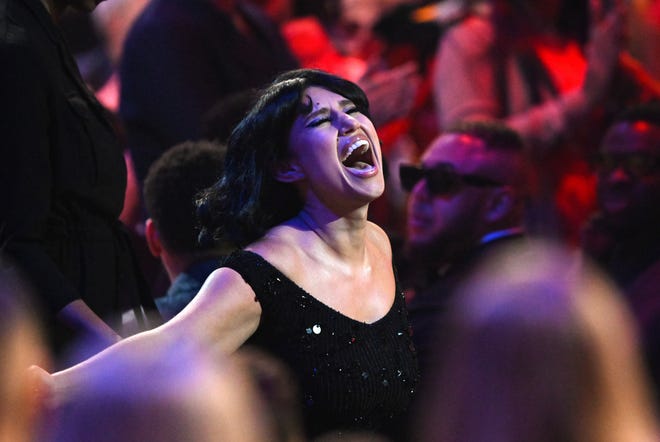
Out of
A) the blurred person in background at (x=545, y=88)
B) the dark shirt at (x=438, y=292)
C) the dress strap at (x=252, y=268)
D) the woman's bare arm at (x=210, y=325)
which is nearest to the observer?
the woman's bare arm at (x=210, y=325)

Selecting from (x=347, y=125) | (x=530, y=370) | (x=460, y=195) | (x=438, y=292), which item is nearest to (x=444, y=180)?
(x=460, y=195)

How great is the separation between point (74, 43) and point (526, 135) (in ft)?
6.79

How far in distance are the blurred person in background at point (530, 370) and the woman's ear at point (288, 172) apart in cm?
118

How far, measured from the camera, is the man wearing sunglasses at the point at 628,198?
4.29 meters

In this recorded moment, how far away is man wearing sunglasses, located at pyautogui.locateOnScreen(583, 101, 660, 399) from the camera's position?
4.29 metres

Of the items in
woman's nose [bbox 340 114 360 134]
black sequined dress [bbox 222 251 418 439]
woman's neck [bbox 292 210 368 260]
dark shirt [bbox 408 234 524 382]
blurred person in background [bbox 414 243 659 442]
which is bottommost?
dark shirt [bbox 408 234 524 382]

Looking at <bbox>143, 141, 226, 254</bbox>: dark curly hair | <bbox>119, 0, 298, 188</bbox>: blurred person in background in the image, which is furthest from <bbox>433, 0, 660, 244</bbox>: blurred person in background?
<bbox>143, 141, 226, 254</bbox>: dark curly hair

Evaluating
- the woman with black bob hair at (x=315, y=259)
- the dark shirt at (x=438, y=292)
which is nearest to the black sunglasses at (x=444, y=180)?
the dark shirt at (x=438, y=292)

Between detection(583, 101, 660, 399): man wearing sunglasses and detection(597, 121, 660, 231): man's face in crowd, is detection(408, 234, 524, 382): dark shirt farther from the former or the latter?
detection(597, 121, 660, 231): man's face in crowd

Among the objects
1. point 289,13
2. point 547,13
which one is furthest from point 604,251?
point 289,13

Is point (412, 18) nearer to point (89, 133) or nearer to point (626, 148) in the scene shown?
point (626, 148)

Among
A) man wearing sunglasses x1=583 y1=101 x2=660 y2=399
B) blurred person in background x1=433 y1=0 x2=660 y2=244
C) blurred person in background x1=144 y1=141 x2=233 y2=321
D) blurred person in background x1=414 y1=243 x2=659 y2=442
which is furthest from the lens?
blurred person in background x1=433 y1=0 x2=660 y2=244

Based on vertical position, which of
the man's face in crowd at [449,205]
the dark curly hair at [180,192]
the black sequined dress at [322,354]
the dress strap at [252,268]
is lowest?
the man's face in crowd at [449,205]

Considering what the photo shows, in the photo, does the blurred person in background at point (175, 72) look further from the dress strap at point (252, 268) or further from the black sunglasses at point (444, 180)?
the dress strap at point (252, 268)
